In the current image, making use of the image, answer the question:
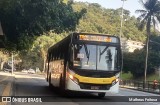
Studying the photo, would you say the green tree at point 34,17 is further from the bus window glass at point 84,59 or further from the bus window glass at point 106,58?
the bus window glass at point 106,58

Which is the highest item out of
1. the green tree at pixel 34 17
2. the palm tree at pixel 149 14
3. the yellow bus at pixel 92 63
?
the palm tree at pixel 149 14

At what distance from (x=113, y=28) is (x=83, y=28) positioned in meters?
15.1

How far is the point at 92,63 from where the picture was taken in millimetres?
19391

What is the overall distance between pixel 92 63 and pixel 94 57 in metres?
0.31

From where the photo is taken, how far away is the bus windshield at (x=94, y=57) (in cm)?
1936

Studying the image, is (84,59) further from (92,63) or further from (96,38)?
(96,38)

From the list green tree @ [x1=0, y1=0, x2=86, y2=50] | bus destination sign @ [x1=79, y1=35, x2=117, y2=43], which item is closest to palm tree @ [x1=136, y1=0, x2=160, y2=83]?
green tree @ [x1=0, y1=0, x2=86, y2=50]

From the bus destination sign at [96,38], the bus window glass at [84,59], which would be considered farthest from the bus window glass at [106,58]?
the bus destination sign at [96,38]

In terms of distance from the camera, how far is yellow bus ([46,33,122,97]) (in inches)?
762

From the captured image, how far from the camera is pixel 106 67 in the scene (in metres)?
19.5

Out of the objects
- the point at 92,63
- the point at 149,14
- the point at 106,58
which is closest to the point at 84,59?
the point at 92,63

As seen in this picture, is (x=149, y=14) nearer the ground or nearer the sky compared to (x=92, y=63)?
nearer the sky

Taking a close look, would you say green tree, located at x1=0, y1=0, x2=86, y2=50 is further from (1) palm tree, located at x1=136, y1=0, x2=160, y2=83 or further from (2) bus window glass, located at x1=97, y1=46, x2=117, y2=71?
(1) palm tree, located at x1=136, y1=0, x2=160, y2=83

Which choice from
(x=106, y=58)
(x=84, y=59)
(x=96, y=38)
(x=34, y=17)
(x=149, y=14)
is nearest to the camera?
(x=84, y=59)
